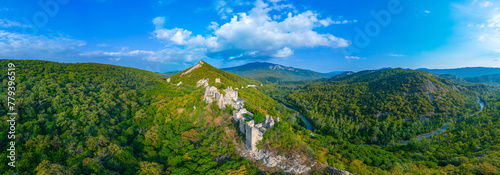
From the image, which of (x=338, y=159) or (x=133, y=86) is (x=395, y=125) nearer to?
(x=338, y=159)

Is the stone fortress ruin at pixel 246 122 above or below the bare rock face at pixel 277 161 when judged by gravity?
above

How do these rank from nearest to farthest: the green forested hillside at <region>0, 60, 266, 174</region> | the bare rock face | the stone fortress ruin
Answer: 1. the green forested hillside at <region>0, 60, 266, 174</region>
2. the bare rock face
3. the stone fortress ruin

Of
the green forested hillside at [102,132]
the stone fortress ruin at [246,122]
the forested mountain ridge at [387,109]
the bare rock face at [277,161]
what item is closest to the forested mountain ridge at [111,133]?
the green forested hillside at [102,132]

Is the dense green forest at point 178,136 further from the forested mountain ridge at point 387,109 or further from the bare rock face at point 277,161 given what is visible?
the bare rock face at point 277,161

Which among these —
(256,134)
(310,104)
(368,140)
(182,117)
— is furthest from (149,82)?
(368,140)

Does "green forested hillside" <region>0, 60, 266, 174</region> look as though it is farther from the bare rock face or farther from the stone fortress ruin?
the stone fortress ruin

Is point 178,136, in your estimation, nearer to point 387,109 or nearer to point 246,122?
point 246,122

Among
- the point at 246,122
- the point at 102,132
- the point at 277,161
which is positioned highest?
the point at 246,122

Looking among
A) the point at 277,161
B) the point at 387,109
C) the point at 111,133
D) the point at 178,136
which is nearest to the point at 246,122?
the point at 277,161

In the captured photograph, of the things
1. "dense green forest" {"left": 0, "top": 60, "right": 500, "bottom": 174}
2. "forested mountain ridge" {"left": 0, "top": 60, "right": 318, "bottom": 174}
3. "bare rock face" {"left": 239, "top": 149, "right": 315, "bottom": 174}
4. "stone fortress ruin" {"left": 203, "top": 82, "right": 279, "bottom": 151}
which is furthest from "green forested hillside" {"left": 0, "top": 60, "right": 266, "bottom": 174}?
"stone fortress ruin" {"left": 203, "top": 82, "right": 279, "bottom": 151}
